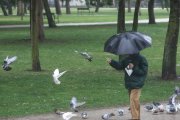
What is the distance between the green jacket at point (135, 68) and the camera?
8.19 metres

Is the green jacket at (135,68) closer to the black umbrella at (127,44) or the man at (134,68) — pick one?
the man at (134,68)

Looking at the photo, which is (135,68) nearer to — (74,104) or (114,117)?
(114,117)

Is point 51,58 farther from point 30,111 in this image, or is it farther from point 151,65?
point 30,111

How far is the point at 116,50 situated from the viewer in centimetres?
798

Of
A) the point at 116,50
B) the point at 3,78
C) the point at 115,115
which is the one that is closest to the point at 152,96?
the point at 115,115

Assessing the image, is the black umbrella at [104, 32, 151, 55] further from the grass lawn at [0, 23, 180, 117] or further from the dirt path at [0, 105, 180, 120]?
the grass lawn at [0, 23, 180, 117]

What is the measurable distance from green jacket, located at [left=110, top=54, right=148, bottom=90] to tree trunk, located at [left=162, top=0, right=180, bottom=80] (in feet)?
17.6

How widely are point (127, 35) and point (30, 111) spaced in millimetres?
2748

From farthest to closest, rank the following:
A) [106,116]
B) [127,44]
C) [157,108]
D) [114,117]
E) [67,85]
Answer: [67,85] < [157,108] < [114,117] < [106,116] < [127,44]

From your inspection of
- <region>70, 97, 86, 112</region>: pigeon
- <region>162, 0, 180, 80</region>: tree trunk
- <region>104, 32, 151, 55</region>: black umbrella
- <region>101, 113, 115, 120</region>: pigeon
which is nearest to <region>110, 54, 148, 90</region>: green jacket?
<region>104, 32, 151, 55</region>: black umbrella

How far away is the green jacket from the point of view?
8188 millimetres

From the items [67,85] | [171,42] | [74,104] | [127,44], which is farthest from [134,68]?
[171,42]

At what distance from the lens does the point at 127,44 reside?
7984mm

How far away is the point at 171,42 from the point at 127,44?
568 cm
